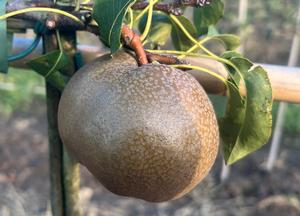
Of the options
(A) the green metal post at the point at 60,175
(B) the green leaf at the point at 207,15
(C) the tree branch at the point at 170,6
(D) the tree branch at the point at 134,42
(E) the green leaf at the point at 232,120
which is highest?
(C) the tree branch at the point at 170,6

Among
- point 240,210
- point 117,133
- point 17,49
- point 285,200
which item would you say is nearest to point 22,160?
point 240,210

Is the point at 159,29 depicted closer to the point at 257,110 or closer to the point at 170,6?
the point at 170,6

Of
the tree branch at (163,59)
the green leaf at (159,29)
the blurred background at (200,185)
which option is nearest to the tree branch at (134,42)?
the tree branch at (163,59)

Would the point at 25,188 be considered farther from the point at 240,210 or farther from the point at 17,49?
the point at 17,49

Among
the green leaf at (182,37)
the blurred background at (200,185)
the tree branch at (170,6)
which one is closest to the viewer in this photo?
the tree branch at (170,6)

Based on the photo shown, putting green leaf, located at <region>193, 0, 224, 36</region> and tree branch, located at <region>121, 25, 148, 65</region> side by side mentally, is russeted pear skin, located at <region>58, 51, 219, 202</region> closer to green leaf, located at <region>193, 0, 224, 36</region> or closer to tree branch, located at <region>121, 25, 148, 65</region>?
tree branch, located at <region>121, 25, 148, 65</region>

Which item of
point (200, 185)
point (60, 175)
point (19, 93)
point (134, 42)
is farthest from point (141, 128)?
point (19, 93)

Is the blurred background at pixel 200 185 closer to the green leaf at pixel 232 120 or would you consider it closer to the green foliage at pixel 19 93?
the green foliage at pixel 19 93
